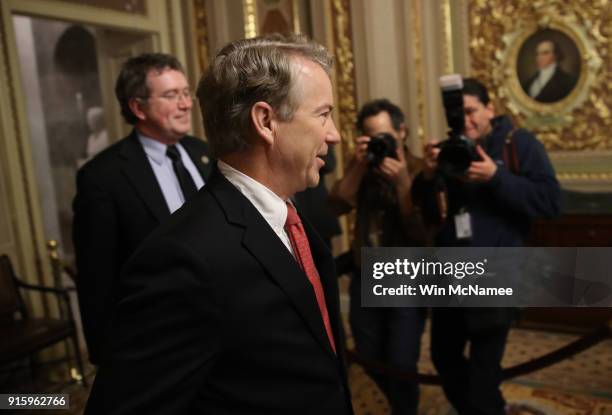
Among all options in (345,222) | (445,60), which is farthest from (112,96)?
(445,60)

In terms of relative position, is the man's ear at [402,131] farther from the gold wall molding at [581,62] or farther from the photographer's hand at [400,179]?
the gold wall molding at [581,62]

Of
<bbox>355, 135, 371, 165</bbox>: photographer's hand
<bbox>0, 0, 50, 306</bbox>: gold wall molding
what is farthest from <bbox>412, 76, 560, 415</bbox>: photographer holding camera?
<bbox>0, 0, 50, 306</bbox>: gold wall molding

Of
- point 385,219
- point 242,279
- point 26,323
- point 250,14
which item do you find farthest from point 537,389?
point 250,14

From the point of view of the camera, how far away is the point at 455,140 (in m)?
2.09

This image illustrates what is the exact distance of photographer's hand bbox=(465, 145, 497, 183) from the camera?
6.81ft

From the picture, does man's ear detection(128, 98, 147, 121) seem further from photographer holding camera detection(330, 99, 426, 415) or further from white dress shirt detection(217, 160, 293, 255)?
white dress shirt detection(217, 160, 293, 255)

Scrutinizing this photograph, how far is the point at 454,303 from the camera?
2.11 m

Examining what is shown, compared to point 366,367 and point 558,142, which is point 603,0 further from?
point 366,367

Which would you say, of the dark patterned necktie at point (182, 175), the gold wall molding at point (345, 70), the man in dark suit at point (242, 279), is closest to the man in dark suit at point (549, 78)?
the gold wall molding at point (345, 70)

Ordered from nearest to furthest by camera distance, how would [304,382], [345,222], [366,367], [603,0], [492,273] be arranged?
[304,382] → [492,273] → [366,367] → [603,0] → [345,222]

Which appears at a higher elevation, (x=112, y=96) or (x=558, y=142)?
(x=112, y=96)

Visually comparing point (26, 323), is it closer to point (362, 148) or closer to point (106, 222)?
point (106, 222)

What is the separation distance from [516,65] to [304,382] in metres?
3.59

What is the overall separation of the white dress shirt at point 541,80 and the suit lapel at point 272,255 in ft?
11.3
